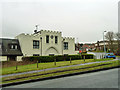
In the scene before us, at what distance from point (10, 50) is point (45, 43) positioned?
833 centimetres

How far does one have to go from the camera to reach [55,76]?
1047 cm

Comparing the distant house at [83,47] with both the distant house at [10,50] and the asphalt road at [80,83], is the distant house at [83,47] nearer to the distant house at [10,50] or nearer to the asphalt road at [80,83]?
the distant house at [10,50]

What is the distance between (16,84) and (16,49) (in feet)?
62.6

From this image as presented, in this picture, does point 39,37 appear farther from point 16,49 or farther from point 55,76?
point 55,76

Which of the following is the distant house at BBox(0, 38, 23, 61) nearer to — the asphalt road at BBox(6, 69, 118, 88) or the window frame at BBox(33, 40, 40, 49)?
the window frame at BBox(33, 40, 40, 49)

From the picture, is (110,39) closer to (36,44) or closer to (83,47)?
(83,47)

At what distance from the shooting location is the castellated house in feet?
89.4

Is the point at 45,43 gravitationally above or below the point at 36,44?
above

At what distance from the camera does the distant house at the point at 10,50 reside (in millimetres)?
24328

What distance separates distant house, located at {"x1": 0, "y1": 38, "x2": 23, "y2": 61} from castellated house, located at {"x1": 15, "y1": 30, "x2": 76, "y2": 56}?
1117 millimetres

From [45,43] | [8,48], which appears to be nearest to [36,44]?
[45,43]

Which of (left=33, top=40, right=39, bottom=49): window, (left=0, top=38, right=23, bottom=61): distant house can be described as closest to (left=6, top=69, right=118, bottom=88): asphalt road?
(left=0, top=38, right=23, bottom=61): distant house

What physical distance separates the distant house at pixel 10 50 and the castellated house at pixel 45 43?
3.67 ft

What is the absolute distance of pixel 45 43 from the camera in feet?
97.0
